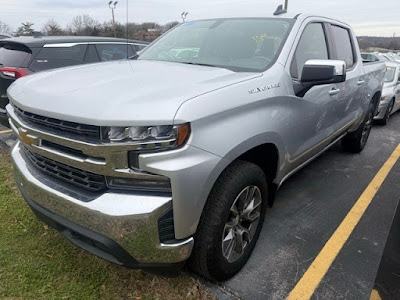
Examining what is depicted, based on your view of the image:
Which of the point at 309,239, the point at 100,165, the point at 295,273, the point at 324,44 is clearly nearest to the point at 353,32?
the point at 324,44

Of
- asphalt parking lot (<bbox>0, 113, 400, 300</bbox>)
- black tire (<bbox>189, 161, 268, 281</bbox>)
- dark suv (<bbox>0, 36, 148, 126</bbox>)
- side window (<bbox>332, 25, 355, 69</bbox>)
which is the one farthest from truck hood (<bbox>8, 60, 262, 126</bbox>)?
dark suv (<bbox>0, 36, 148, 126</bbox>)

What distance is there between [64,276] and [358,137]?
451cm

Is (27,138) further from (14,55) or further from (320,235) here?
(14,55)

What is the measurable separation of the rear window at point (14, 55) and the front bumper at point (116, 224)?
326 centimetres

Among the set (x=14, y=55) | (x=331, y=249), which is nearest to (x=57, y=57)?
(x=14, y=55)

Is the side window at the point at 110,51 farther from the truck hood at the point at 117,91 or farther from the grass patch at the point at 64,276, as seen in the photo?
the grass patch at the point at 64,276

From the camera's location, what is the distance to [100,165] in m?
1.79

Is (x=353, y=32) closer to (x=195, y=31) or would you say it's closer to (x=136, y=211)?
(x=195, y=31)

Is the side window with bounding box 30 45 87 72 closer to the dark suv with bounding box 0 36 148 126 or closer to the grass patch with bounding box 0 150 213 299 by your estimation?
Result: the dark suv with bounding box 0 36 148 126

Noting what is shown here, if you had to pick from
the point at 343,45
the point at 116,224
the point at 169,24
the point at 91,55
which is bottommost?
the point at 116,224

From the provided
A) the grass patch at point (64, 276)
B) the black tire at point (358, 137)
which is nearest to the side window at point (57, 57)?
the grass patch at point (64, 276)

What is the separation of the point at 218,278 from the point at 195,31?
237 cm

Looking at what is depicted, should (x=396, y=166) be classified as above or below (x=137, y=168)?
below

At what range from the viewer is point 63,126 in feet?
6.19
